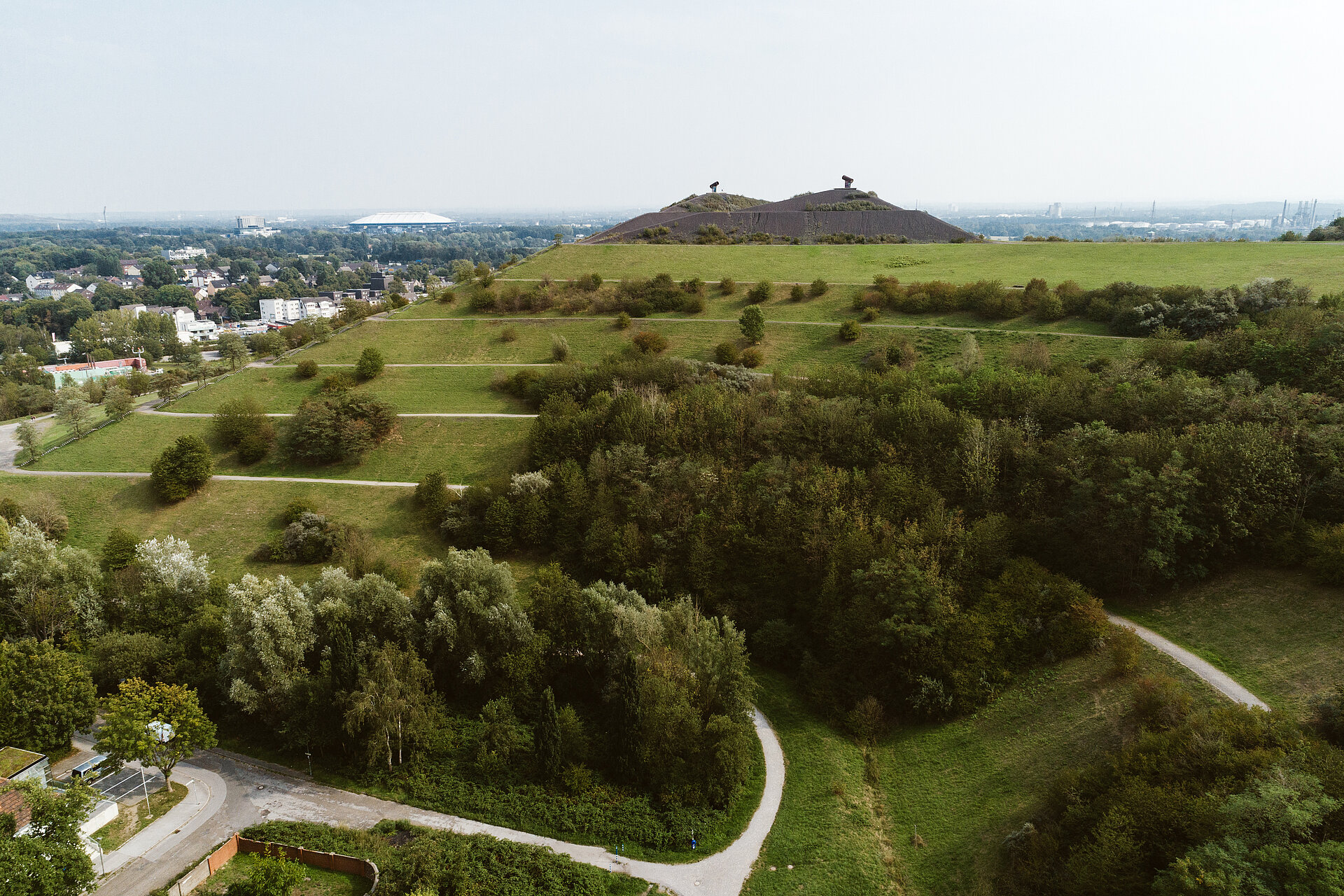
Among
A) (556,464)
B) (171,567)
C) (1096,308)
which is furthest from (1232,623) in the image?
(171,567)

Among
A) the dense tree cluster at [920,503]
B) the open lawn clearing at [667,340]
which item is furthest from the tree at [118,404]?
the dense tree cluster at [920,503]

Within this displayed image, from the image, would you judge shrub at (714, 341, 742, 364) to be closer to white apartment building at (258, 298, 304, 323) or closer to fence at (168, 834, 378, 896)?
fence at (168, 834, 378, 896)

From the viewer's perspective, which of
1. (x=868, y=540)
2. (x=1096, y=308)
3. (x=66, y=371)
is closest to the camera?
(x=868, y=540)

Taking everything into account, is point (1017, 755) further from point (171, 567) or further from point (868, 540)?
point (171, 567)

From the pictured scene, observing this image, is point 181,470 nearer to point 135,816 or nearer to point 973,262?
point 135,816

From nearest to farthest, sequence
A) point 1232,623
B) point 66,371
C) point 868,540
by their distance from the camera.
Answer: point 1232,623 < point 868,540 < point 66,371

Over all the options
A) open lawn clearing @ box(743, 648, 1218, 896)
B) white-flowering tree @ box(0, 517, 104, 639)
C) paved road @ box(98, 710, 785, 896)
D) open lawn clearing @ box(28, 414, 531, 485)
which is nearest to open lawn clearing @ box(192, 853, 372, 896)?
paved road @ box(98, 710, 785, 896)
